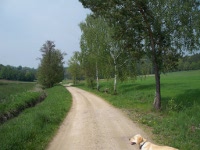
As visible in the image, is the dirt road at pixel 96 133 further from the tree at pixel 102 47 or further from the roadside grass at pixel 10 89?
the roadside grass at pixel 10 89

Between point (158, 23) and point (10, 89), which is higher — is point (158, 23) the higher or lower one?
the higher one

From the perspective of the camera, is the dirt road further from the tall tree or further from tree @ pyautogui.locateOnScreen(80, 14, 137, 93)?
the tall tree

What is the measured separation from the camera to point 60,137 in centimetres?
1290

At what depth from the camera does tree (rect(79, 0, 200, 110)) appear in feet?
64.1

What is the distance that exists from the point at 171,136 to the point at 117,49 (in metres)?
27.6

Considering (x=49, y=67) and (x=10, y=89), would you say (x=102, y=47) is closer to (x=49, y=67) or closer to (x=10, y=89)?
(x=10, y=89)

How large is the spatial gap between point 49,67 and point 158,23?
55565 mm

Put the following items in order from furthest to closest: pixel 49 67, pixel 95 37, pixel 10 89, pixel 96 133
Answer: pixel 49 67 → pixel 10 89 → pixel 95 37 → pixel 96 133

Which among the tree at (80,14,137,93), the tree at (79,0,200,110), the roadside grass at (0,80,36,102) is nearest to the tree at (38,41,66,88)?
the roadside grass at (0,80,36,102)

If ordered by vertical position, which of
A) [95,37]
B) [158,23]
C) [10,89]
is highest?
[95,37]

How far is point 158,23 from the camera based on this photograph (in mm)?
19672

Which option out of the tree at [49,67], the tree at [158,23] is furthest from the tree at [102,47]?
the tree at [49,67]

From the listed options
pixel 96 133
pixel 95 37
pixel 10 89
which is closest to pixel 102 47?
pixel 95 37

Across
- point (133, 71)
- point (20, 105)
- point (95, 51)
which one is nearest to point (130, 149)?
point (20, 105)
